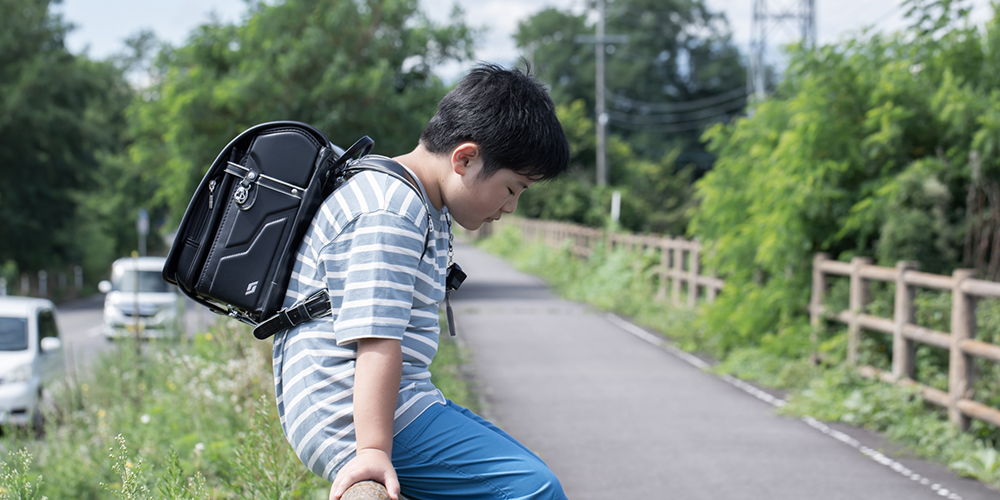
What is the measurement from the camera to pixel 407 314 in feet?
6.17

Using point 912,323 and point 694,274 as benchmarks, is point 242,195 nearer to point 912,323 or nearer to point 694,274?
point 912,323

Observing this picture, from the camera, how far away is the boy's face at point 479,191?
2.05 metres

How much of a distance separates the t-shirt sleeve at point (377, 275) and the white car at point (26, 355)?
837cm

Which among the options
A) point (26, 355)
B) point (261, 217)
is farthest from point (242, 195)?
point (26, 355)

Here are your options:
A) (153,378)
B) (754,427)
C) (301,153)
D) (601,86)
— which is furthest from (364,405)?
(601,86)

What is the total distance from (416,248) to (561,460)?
15.5 ft

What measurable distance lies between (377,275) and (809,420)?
6.59 metres

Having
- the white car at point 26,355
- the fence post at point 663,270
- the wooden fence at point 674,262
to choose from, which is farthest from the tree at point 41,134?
the fence post at point 663,270

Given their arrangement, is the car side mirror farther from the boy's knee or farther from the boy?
the boy's knee

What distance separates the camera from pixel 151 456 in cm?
518

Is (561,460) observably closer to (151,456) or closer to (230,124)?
(151,456)

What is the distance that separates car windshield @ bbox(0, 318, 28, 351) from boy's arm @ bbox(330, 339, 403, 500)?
9.65 metres

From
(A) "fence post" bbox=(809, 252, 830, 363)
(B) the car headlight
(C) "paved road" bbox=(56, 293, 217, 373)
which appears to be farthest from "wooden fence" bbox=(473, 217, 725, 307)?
(B) the car headlight

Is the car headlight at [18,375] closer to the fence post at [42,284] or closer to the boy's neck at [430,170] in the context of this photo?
the boy's neck at [430,170]
